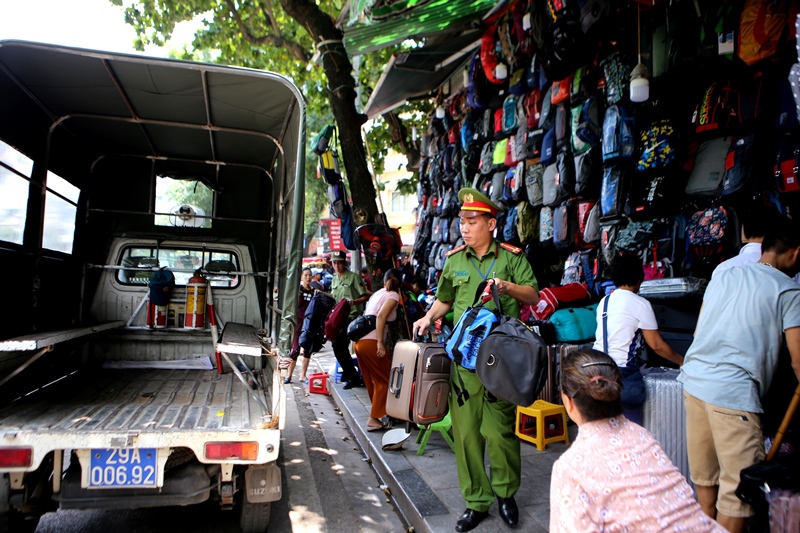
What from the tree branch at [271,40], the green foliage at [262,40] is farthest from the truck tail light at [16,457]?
the tree branch at [271,40]

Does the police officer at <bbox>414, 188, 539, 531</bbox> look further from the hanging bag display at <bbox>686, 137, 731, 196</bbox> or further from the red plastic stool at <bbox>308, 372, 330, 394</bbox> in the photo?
the red plastic stool at <bbox>308, 372, 330, 394</bbox>

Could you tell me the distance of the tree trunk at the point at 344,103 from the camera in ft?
24.7

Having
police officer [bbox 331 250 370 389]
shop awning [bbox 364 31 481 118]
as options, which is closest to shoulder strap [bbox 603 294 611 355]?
police officer [bbox 331 250 370 389]

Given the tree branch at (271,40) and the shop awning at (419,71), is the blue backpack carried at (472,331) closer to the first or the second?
the shop awning at (419,71)

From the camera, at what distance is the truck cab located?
321cm

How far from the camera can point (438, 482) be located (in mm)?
4355

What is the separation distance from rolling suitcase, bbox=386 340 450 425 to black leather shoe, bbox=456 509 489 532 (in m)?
0.61

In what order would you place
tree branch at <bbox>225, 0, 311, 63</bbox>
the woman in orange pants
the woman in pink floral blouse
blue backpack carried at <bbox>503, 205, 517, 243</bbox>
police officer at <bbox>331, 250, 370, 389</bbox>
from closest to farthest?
the woman in pink floral blouse
the woman in orange pants
blue backpack carried at <bbox>503, 205, 517, 243</bbox>
police officer at <bbox>331, 250, 370, 389</bbox>
tree branch at <bbox>225, 0, 311, 63</bbox>

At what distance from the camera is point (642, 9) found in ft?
17.1

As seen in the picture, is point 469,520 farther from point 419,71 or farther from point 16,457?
point 419,71

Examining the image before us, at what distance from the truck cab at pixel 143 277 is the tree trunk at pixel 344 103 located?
51.8 inches

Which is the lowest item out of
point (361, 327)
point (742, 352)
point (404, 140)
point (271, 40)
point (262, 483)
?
point (262, 483)

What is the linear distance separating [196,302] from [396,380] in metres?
2.97

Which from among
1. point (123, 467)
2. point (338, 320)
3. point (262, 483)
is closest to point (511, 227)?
point (338, 320)
